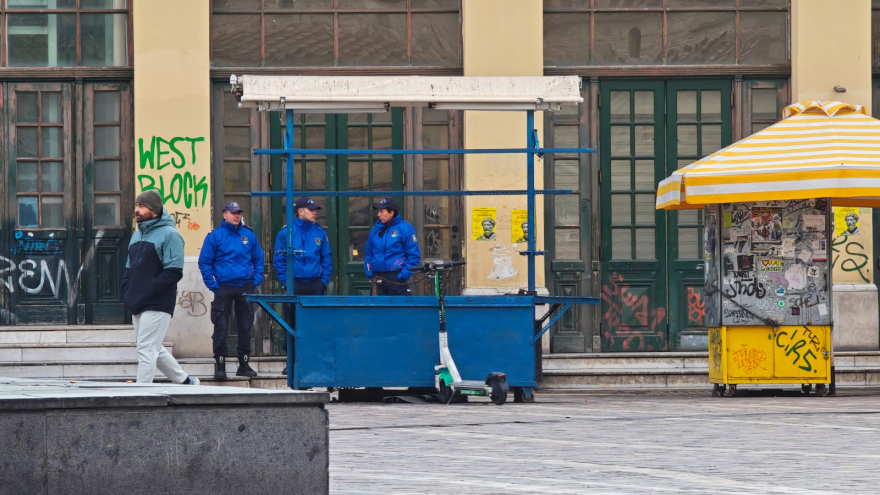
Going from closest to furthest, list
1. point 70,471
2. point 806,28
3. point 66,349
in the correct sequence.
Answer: point 70,471 < point 66,349 < point 806,28

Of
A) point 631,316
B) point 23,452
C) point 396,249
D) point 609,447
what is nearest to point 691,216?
point 631,316

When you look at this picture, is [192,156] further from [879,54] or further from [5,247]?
[879,54]

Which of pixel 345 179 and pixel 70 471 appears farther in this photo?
pixel 345 179

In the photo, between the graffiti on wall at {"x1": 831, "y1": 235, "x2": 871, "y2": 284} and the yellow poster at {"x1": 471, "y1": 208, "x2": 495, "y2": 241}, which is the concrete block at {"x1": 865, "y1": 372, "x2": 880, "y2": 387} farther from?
the yellow poster at {"x1": 471, "y1": 208, "x2": 495, "y2": 241}

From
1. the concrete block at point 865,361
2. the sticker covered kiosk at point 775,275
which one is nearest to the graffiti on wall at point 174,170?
the sticker covered kiosk at point 775,275

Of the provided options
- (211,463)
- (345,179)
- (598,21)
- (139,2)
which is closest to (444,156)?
(345,179)

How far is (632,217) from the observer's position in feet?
51.3

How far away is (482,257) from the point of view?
50.1ft

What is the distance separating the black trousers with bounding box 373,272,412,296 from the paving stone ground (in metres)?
1.61

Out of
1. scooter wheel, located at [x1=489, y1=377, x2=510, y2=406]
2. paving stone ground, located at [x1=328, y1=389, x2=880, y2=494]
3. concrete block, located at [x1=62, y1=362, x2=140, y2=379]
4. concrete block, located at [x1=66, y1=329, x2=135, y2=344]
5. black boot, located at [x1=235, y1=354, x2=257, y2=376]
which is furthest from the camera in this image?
concrete block, located at [x1=66, y1=329, x2=135, y2=344]

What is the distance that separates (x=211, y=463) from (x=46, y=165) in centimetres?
1040

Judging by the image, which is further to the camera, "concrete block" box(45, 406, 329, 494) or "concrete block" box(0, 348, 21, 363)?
"concrete block" box(0, 348, 21, 363)

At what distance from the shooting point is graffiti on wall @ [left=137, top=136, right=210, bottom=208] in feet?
49.3

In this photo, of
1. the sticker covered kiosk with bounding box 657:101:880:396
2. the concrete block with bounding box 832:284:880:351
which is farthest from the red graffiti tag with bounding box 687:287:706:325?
the sticker covered kiosk with bounding box 657:101:880:396
